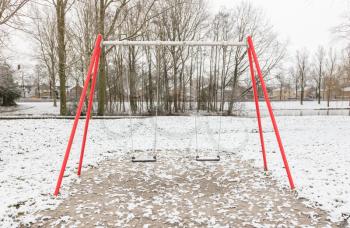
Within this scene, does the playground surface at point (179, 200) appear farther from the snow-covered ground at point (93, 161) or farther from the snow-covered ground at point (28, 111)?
the snow-covered ground at point (28, 111)

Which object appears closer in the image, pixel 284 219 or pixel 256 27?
pixel 284 219

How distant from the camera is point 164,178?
5.48 metres

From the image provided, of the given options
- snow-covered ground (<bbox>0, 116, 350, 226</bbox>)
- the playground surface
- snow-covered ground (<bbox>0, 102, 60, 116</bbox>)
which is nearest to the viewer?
the playground surface

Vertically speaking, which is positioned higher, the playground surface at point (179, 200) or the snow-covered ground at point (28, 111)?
the snow-covered ground at point (28, 111)

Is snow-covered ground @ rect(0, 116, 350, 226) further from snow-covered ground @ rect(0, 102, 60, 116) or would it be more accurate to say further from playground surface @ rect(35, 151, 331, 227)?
snow-covered ground @ rect(0, 102, 60, 116)

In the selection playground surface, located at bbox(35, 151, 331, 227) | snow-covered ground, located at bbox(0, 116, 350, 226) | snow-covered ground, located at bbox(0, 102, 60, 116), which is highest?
snow-covered ground, located at bbox(0, 102, 60, 116)

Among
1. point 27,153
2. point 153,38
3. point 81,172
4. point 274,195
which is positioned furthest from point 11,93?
point 274,195

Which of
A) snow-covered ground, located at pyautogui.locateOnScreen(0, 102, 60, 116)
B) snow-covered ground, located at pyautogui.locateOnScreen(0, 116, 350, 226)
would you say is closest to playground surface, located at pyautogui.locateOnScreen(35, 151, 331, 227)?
snow-covered ground, located at pyautogui.locateOnScreen(0, 116, 350, 226)

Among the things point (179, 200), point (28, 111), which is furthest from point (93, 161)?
point (28, 111)

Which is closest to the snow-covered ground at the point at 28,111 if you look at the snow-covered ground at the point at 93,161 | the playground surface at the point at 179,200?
the snow-covered ground at the point at 93,161

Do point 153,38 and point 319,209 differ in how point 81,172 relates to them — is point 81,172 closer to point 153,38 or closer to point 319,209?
point 319,209

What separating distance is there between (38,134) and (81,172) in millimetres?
5526

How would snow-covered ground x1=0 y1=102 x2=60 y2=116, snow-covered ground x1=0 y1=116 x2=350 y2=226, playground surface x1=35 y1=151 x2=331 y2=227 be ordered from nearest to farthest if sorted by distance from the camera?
1. playground surface x1=35 y1=151 x2=331 y2=227
2. snow-covered ground x1=0 y1=116 x2=350 y2=226
3. snow-covered ground x1=0 y1=102 x2=60 y2=116

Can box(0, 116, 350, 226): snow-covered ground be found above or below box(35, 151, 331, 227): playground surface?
above
